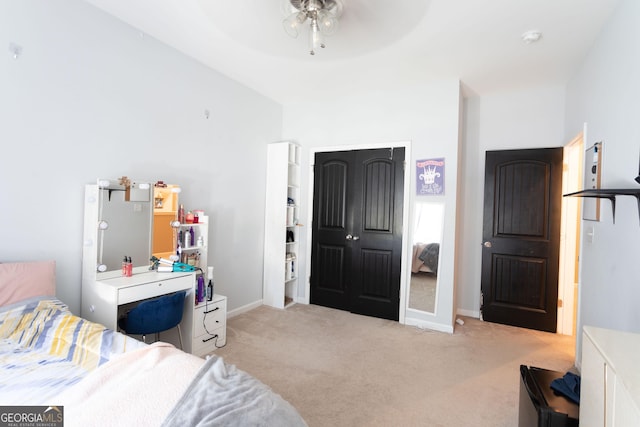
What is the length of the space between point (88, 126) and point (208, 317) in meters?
1.79

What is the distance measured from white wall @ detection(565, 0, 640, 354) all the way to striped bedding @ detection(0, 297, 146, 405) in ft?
8.85

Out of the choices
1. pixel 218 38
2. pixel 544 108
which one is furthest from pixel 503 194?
pixel 218 38

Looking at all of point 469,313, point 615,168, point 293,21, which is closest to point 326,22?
point 293,21

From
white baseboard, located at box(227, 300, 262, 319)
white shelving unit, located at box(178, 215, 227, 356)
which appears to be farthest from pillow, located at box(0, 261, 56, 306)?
white baseboard, located at box(227, 300, 262, 319)

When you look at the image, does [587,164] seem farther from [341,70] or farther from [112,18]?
[112,18]

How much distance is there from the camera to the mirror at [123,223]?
231 cm

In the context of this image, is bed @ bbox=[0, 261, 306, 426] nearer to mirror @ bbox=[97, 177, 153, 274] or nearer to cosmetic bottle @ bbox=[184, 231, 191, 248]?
mirror @ bbox=[97, 177, 153, 274]

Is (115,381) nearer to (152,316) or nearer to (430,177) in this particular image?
(152,316)

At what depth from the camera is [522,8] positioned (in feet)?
7.09

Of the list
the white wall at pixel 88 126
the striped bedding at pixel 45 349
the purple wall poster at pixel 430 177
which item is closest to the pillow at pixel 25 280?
the striped bedding at pixel 45 349

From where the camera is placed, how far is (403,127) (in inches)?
143

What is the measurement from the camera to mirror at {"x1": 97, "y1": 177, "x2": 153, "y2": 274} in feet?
7.57

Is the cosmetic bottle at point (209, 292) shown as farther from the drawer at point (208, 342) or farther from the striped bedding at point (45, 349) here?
the striped bedding at point (45, 349)

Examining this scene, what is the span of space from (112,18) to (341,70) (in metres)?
2.02
